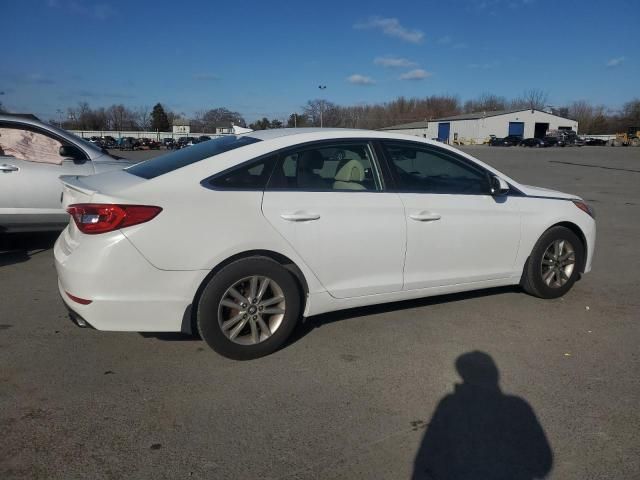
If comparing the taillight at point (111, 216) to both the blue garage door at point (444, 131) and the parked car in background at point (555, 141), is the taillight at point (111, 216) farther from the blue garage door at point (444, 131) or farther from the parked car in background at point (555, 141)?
the blue garage door at point (444, 131)

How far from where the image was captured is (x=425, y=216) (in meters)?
4.04

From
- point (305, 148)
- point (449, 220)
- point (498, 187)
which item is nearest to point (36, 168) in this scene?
point (305, 148)

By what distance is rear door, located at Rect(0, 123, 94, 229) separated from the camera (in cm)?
613

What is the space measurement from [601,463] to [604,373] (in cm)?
111

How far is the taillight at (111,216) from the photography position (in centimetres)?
317

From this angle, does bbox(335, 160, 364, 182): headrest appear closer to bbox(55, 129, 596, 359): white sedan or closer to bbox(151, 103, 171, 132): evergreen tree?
bbox(55, 129, 596, 359): white sedan

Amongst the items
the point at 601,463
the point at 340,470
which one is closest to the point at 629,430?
the point at 601,463

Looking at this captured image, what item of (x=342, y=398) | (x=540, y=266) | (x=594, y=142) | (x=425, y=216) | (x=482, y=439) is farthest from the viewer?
(x=594, y=142)

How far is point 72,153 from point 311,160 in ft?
13.7

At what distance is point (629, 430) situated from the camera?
2.81 m

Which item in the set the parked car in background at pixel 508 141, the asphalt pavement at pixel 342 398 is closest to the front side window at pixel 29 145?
the asphalt pavement at pixel 342 398

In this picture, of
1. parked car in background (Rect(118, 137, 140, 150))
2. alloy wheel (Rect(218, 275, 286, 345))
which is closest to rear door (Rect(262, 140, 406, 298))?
alloy wheel (Rect(218, 275, 286, 345))

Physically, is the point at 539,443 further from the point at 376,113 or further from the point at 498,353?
the point at 376,113

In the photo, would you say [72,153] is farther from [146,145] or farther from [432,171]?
[146,145]
